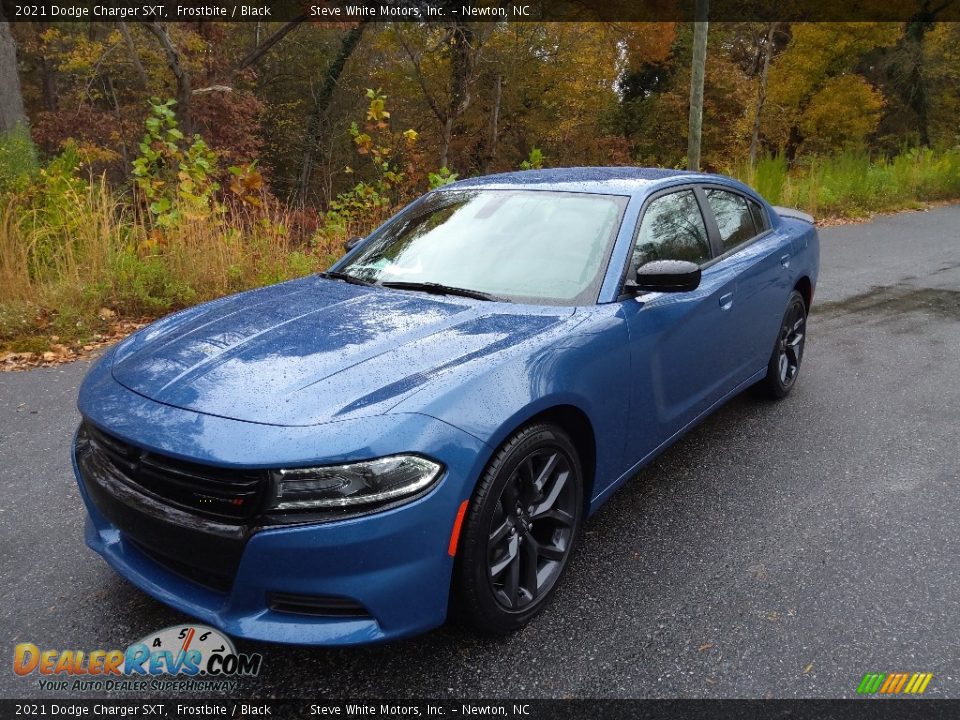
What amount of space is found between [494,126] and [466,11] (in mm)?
5205

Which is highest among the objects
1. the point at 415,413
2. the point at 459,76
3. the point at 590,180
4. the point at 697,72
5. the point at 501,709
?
the point at 459,76

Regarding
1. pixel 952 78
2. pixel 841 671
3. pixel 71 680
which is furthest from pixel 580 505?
pixel 952 78

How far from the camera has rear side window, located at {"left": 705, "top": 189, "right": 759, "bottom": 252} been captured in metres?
3.84

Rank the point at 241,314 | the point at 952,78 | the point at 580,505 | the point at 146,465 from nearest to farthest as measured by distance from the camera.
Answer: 1. the point at 146,465
2. the point at 580,505
3. the point at 241,314
4. the point at 952,78

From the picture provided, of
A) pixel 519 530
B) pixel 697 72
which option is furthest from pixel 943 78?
pixel 519 530

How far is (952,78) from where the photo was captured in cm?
2862

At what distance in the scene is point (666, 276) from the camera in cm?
276

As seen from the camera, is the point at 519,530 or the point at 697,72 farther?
the point at 697,72

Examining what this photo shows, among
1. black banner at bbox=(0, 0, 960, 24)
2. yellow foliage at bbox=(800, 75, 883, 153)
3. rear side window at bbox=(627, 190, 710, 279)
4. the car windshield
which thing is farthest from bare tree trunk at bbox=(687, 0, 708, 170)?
yellow foliage at bbox=(800, 75, 883, 153)

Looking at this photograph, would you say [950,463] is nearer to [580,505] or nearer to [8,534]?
[580,505]

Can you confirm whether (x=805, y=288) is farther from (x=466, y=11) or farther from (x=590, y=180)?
(x=466, y=11)

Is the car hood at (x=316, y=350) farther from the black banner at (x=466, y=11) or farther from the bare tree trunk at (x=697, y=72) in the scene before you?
the black banner at (x=466, y=11)

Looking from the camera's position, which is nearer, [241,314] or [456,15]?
[241,314]

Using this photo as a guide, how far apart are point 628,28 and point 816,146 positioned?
854 cm
